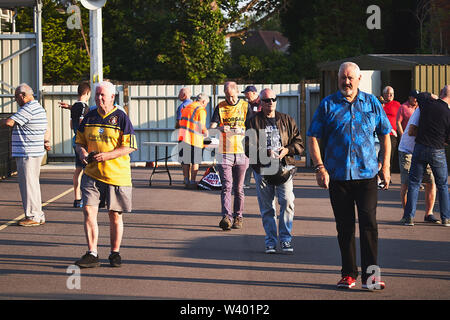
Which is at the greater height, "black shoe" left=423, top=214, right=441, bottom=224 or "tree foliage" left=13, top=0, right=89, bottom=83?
"tree foliage" left=13, top=0, right=89, bottom=83

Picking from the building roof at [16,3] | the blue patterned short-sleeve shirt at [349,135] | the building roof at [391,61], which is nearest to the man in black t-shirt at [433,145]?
the blue patterned short-sleeve shirt at [349,135]

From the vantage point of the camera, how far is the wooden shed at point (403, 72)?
20312 millimetres

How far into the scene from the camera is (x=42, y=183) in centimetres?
1898

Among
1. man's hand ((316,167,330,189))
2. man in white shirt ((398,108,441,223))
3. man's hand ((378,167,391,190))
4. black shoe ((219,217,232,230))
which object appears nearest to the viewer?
man's hand ((316,167,330,189))

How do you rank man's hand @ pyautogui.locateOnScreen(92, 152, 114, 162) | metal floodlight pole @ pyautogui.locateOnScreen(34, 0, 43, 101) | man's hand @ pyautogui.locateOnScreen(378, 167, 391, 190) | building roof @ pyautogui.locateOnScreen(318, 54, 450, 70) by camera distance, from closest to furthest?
1. man's hand @ pyautogui.locateOnScreen(378, 167, 391, 190)
2. man's hand @ pyautogui.locateOnScreen(92, 152, 114, 162)
3. building roof @ pyautogui.locateOnScreen(318, 54, 450, 70)
4. metal floodlight pole @ pyautogui.locateOnScreen(34, 0, 43, 101)

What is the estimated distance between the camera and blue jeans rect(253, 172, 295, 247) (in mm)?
10133

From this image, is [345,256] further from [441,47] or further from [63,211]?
[441,47]

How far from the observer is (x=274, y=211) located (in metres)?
10.3

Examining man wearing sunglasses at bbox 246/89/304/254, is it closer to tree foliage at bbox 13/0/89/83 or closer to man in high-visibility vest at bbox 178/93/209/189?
man in high-visibility vest at bbox 178/93/209/189

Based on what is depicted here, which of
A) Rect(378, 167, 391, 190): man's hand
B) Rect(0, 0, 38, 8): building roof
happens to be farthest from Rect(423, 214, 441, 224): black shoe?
Rect(0, 0, 38, 8): building roof

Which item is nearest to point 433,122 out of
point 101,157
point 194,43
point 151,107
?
point 101,157

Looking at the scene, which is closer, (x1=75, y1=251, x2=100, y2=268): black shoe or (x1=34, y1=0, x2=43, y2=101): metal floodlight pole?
(x1=75, y1=251, x2=100, y2=268): black shoe

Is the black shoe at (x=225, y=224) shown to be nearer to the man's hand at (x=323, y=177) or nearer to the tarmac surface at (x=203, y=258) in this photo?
the tarmac surface at (x=203, y=258)

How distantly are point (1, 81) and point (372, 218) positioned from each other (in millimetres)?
16992
